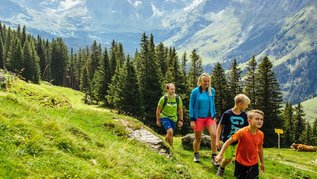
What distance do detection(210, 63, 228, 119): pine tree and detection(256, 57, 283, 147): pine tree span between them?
568 cm

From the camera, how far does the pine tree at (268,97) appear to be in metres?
56.3

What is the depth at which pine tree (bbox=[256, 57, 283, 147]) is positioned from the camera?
56.3m

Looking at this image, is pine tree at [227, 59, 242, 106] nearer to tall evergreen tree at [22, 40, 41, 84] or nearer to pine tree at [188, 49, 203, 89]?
pine tree at [188, 49, 203, 89]

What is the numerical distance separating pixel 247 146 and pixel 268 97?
51.0 m

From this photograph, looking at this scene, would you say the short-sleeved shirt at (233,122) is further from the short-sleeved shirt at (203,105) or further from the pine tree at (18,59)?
the pine tree at (18,59)

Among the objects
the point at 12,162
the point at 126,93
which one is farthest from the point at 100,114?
the point at 126,93

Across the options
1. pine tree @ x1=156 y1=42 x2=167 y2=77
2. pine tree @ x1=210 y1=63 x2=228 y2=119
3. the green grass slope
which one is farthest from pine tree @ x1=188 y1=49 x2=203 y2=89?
the green grass slope

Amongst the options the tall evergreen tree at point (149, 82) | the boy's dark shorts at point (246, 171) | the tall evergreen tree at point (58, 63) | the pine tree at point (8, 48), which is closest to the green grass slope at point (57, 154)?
the boy's dark shorts at point (246, 171)

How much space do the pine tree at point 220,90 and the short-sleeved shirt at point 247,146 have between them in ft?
175

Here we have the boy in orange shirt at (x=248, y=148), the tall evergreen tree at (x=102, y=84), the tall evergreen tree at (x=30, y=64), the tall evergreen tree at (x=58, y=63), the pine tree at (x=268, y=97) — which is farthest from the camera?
the tall evergreen tree at (x=58, y=63)

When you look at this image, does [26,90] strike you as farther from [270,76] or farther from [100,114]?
[270,76]

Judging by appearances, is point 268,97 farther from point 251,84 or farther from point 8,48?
point 8,48

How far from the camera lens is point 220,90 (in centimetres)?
6338

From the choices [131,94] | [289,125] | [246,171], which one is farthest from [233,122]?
[289,125]
